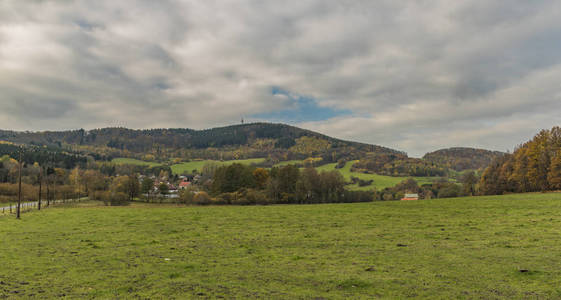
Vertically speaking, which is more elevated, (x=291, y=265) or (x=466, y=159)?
(x=466, y=159)

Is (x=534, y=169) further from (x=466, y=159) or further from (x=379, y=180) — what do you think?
(x=466, y=159)

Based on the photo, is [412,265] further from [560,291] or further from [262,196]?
[262,196]

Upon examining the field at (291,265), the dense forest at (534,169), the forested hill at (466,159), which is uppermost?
the forested hill at (466,159)

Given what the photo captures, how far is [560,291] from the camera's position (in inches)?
331

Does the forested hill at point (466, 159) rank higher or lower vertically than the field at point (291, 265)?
higher

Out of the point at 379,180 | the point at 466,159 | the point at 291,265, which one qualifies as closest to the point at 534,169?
the point at 379,180

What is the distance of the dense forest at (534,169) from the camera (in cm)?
5719

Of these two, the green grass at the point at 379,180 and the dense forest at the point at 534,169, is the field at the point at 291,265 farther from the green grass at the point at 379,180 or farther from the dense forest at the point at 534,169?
the green grass at the point at 379,180

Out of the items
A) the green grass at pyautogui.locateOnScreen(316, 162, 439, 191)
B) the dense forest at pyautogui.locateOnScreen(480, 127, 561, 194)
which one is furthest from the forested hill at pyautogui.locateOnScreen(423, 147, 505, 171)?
the dense forest at pyautogui.locateOnScreen(480, 127, 561, 194)

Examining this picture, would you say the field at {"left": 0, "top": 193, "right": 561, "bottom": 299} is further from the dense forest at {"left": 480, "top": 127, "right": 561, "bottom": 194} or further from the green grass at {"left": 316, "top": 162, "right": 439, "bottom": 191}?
the green grass at {"left": 316, "top": 162, "right": 439, "bottom": 191}

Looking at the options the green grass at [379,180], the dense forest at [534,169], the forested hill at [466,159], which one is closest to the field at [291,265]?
the dense forest at [534,169]

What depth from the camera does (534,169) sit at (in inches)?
2357

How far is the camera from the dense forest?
188 feet

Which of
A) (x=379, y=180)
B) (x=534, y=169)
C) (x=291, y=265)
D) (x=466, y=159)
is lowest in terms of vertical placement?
(x=291, y=265)
